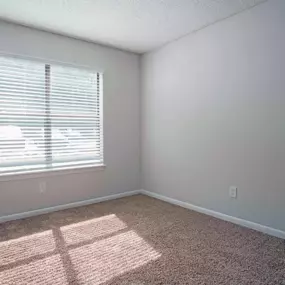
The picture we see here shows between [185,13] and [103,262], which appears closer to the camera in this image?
[103,262]

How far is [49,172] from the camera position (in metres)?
3.19

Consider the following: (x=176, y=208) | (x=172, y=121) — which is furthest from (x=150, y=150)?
(x=176, y=208)

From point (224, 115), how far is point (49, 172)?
2214mm

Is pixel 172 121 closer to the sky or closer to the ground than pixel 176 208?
closer to the sky

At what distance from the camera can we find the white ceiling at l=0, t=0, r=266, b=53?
2.49m

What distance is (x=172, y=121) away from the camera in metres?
3.56

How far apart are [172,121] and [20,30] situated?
7.11 feet

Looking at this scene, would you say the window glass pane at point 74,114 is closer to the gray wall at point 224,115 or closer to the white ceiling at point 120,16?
the white ceiling at point 120,16

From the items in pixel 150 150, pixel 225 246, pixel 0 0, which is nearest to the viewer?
pixel 225 246

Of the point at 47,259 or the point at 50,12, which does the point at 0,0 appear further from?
the point at 47,259

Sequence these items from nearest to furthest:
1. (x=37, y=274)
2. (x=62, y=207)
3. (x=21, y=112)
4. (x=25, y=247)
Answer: (x=37, y=274), (x=25, y=247), (x=21, y=112), (x=62, y=207)

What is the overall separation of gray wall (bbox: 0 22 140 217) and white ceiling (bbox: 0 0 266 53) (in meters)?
0.18

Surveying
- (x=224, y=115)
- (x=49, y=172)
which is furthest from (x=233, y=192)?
(x=49, y=172)

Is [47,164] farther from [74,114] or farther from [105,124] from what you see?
[105,124]
